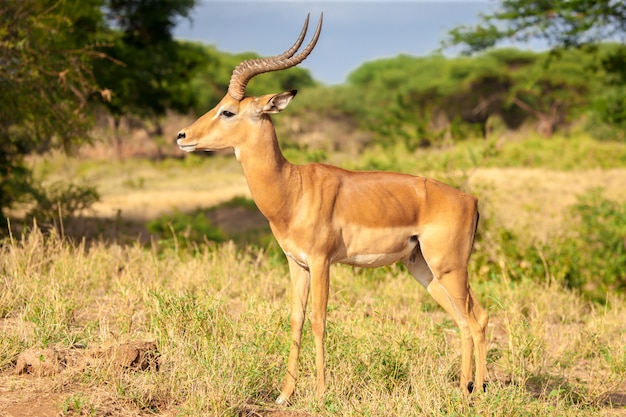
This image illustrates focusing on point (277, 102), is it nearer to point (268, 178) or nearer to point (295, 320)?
point (268, 178)

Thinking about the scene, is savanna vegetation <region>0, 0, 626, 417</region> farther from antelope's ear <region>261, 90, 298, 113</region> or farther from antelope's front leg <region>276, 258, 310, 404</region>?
antelope's ear <region>261, 90, 298, 113</region>

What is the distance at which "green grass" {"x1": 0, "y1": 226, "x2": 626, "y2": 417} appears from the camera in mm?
4914

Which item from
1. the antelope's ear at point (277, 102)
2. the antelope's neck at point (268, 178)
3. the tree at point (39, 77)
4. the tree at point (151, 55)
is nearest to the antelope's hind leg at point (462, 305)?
the antelope's neck at point (268, 178)

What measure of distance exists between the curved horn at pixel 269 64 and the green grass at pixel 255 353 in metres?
1.77

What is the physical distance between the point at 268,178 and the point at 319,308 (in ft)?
3.08

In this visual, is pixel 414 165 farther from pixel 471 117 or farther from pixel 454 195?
pixel 471 117

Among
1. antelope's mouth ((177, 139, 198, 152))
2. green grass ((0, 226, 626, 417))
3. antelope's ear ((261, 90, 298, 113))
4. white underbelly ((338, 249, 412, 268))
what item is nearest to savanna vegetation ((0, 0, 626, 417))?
green grass ((0, 226, 626, 417))

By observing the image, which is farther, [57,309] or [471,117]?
[471,117]

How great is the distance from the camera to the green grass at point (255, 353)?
4914mm

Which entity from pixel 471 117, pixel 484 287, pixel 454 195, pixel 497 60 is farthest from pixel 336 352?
pixel 471 117

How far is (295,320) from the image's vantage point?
526 centimetres

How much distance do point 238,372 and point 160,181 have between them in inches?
822

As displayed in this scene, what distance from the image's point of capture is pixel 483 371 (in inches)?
214

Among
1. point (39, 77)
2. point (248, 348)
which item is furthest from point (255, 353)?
point (39, 77)
